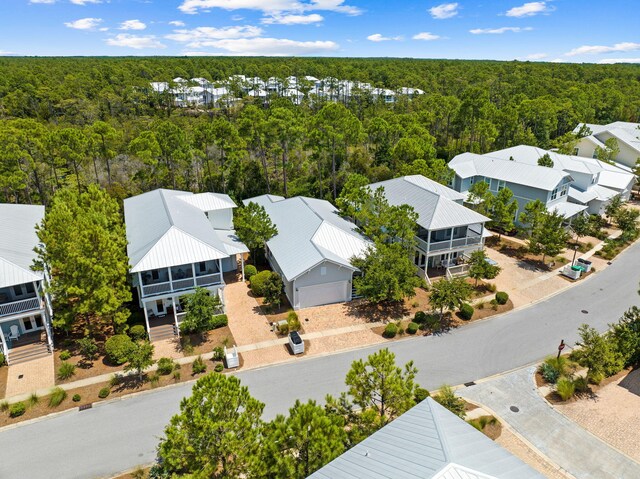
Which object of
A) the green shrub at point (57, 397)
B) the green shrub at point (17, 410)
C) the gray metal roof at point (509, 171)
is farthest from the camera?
the gray metal roof at point (509, 171)

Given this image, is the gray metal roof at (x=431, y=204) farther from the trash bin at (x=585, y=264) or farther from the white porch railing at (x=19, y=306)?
the white porch railing at (x=19, y=306)

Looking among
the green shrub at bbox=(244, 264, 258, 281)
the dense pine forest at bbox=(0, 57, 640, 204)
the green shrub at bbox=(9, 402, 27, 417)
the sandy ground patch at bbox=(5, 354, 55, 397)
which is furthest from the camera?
the dense pine forest at bbox=(0, 57, 640, 204)

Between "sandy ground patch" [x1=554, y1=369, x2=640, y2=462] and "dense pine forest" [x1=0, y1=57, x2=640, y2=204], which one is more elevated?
"dense pine forest" [x1=0, y1=57, x2=640, y2=204]

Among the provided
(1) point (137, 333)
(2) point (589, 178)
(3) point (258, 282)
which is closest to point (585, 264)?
(2) point (589, 178)

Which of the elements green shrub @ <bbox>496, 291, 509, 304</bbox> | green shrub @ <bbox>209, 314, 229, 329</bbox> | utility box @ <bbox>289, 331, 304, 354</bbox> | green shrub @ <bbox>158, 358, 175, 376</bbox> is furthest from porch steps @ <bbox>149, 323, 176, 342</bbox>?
green shrub @ <bbox>496, 291, 509, 304</bbox>

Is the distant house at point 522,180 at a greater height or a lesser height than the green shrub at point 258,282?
greater

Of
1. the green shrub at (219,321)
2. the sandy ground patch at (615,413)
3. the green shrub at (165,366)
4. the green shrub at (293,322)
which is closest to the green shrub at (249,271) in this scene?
the green shrub at (219,321)

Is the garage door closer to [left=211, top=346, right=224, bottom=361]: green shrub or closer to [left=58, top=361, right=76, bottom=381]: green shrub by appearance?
[left=211, top=346, right=224, bottom=361]: green shrub
